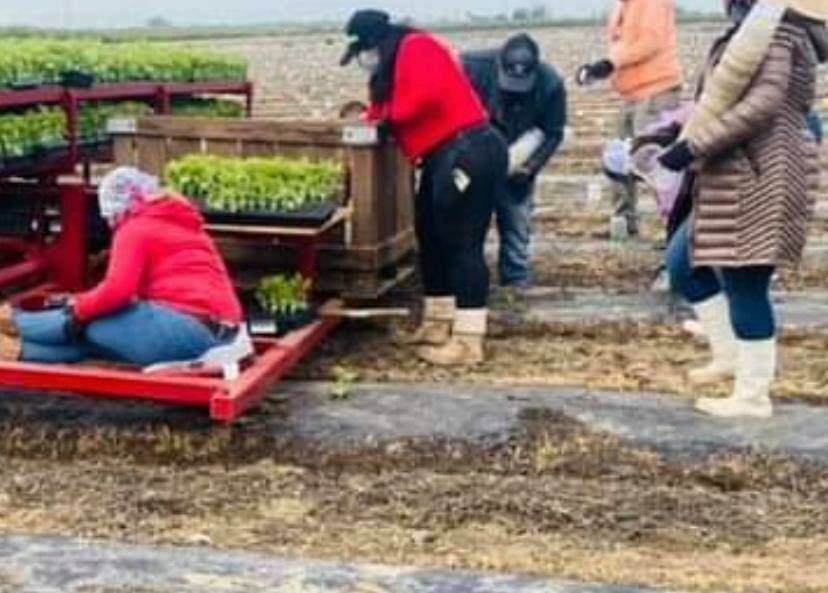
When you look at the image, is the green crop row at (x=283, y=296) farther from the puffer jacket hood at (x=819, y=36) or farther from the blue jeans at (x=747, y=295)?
the puffer jacket hood at (x=819, y=36)

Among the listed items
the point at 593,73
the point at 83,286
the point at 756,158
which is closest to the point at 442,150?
the point at 756,158

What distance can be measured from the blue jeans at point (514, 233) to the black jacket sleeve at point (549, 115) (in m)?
0.21

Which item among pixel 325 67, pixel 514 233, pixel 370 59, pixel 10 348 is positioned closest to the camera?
pixel 10 348

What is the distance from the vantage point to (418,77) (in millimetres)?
6934

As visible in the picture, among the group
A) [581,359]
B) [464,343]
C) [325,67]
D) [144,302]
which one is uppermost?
[144,302]

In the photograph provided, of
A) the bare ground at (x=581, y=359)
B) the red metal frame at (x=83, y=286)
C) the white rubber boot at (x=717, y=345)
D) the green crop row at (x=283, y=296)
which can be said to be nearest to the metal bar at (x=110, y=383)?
the red metal frame at (x=83, y=286)

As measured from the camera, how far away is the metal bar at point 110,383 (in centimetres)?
575

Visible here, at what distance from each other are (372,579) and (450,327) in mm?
3114

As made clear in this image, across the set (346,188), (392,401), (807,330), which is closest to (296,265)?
(346,188)

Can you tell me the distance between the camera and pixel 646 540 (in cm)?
488

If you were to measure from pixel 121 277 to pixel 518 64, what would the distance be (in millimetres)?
3090

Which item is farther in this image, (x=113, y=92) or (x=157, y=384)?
(x=113, y=92)

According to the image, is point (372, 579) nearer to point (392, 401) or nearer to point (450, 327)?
point (392, 401)

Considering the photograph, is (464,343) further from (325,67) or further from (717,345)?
(325,67)
